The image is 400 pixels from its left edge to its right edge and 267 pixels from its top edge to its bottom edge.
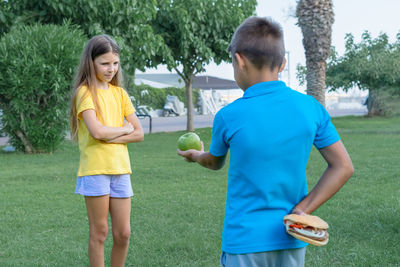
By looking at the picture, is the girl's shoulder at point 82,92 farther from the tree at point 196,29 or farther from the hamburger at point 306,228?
the tree at point 196,29

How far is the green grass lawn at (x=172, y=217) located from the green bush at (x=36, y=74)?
94.3 inches

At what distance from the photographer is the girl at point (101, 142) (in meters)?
3.33

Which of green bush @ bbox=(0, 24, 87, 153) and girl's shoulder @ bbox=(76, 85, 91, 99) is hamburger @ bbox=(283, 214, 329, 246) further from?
green bush @ bbox=(0, 24, 87, 153)

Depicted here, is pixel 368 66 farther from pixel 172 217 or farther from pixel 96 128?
pixel 96 128

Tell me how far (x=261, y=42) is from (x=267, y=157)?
437 millimetres

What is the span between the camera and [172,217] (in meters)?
6.02

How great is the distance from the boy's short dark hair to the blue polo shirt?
3.7 inches

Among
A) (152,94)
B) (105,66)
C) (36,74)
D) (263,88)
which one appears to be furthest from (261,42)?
(152,94)

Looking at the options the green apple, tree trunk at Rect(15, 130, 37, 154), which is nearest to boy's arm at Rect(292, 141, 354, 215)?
the green apple

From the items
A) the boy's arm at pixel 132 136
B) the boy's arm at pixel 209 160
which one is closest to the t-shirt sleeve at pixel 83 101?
the boy's arm at pixel 132 136

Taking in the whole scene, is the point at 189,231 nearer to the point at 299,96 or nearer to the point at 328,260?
the point at 328,260

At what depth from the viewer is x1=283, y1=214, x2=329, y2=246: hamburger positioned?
1.86 m

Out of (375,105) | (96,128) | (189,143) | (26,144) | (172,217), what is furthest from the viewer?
(375,105)

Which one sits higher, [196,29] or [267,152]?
[196,29]
